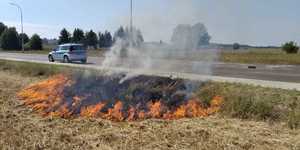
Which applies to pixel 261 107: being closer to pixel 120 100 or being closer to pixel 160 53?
pixel 120 100

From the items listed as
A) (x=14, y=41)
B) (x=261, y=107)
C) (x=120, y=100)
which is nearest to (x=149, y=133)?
(x=120, y=100)

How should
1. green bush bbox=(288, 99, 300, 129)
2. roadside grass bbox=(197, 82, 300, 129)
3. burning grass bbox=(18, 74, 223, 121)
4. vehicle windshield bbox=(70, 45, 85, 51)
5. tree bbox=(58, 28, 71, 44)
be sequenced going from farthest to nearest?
tree bbox=(58, 28, 71, 44), vehicle windshield bbox=(70, 45, 85, 51), burning grass bbox=(18, 74, 223, 121), roadside grass bbox=(197, 82, 300, 129), green bush bbox=(288, 99, 300, 129)

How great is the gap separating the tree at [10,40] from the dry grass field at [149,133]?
82.3 metres

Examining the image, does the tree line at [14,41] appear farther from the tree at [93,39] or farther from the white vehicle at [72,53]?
the white vehicle at [72,53]

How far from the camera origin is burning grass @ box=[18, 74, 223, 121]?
884cm

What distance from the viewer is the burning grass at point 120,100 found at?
29.0ft

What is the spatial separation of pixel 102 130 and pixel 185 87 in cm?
371

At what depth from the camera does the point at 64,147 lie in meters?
6.42

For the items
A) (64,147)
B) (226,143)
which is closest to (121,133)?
(64,147)

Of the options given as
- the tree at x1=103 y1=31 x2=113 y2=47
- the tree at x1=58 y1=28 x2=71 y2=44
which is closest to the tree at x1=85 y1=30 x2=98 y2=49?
the tree at x1=103 y1=31 x2=113 y2=47

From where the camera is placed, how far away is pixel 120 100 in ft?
31.8

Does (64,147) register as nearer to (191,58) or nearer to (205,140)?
(205,140)

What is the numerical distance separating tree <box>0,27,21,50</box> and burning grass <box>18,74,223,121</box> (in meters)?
79.3

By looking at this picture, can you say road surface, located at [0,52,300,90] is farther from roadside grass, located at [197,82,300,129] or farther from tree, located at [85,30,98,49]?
tree, located at [85,30,98,49]
